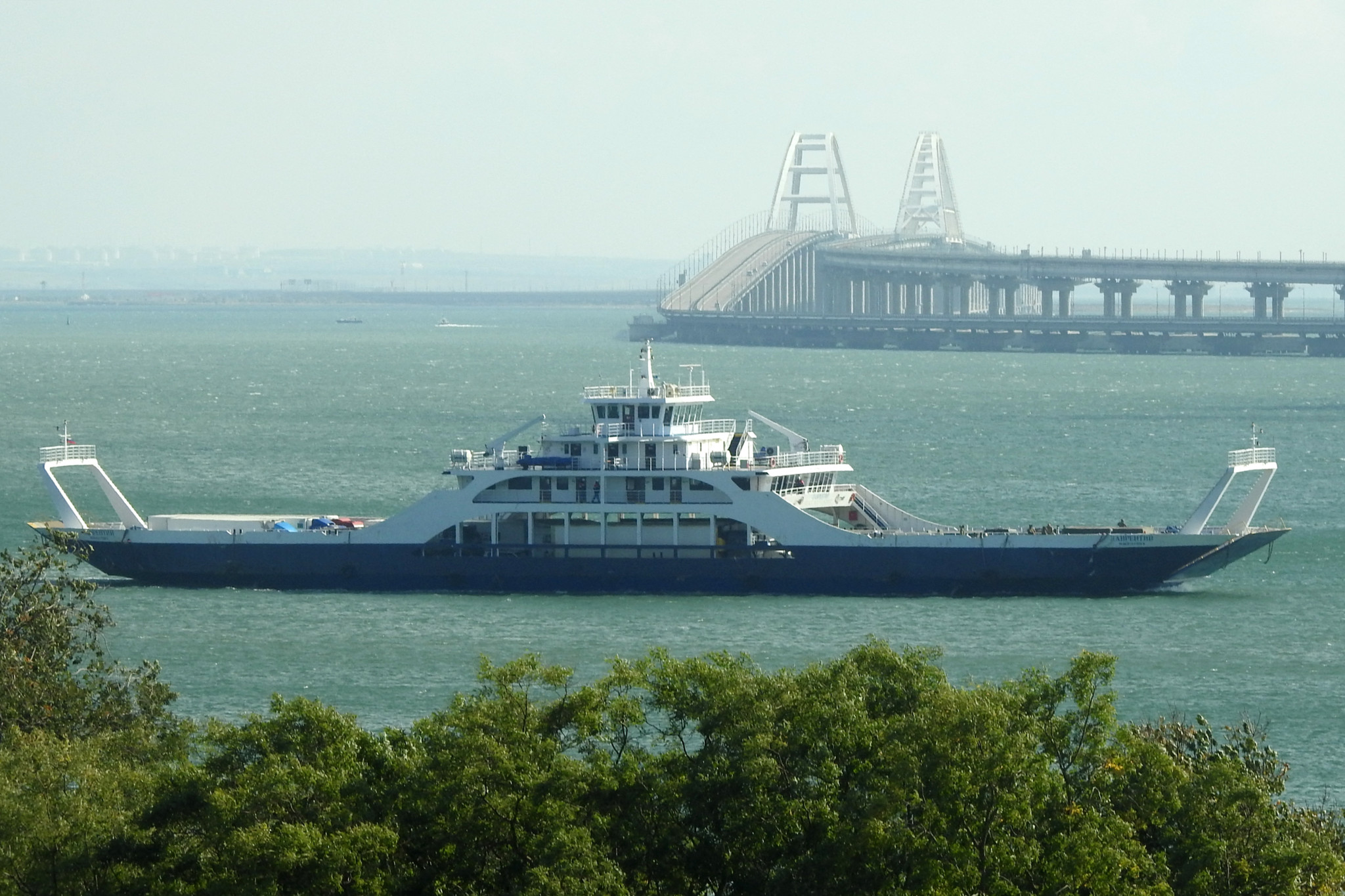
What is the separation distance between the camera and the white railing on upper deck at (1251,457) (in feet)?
162

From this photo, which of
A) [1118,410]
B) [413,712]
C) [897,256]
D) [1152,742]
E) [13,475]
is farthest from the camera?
[897,256]

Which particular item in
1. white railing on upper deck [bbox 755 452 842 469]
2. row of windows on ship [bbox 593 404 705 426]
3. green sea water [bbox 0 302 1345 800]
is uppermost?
row of windows on ship [bbox 593 404 705 426]

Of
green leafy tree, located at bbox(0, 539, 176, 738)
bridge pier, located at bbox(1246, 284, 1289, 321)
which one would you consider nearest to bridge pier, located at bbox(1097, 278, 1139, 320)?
bridge pier, located at bbox(1246, 284, 1289, 321)

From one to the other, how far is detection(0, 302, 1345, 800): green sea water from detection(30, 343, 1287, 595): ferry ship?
0.71 m

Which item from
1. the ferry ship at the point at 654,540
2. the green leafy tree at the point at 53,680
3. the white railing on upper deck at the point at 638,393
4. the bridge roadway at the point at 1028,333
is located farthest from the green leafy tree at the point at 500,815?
the bridge roadway at the point at 1028,333

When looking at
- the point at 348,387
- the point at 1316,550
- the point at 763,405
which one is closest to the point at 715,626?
the point at 1316,550

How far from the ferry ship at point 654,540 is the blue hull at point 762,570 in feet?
0.10

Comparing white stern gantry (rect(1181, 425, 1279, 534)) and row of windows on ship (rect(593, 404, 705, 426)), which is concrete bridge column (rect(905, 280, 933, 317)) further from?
row of windows on ship (rect(593, 404, 705, 426))

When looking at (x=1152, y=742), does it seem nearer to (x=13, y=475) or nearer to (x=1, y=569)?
(x=1, y=569)

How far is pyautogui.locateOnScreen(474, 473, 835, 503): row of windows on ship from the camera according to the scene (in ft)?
158

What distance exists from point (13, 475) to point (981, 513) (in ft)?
94.9

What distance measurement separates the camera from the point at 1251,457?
50562mm

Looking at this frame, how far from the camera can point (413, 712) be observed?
35500 millimetres

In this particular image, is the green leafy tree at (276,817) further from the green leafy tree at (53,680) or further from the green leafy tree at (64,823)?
the green leafy tree at (53,680)
